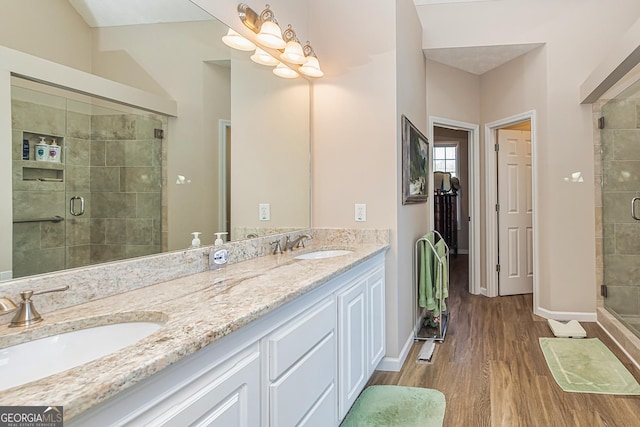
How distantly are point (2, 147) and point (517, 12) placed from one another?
4.45m

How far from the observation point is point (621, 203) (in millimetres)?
3566

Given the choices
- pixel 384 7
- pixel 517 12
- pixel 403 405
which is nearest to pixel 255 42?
pixel 384 7

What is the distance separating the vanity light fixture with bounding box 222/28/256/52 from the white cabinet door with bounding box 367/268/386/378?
1488 mm

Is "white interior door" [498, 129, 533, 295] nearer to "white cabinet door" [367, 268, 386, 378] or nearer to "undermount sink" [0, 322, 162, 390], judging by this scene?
"white cabinet door" [367, 268, 386, 378]

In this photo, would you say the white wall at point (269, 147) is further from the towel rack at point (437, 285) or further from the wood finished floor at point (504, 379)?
the wood finished floor at point (504, 379)

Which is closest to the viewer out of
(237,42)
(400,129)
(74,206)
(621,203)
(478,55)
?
(74,206)

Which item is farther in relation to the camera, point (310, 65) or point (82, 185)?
point (310, 65)

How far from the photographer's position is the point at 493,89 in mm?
4633

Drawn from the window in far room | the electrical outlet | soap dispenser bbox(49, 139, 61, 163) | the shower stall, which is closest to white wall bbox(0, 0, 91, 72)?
soap dispenser bbox(49, 139, 61, 163)

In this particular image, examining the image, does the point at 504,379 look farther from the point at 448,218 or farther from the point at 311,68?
the point at 448,218

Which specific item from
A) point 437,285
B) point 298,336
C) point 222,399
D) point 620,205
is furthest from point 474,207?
point 222,399

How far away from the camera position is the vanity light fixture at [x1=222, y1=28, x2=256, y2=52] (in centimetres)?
199

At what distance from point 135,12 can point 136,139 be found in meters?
0.47

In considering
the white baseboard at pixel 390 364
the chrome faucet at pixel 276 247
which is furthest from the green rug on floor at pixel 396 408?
the chrome faucet at pixel 276 247
